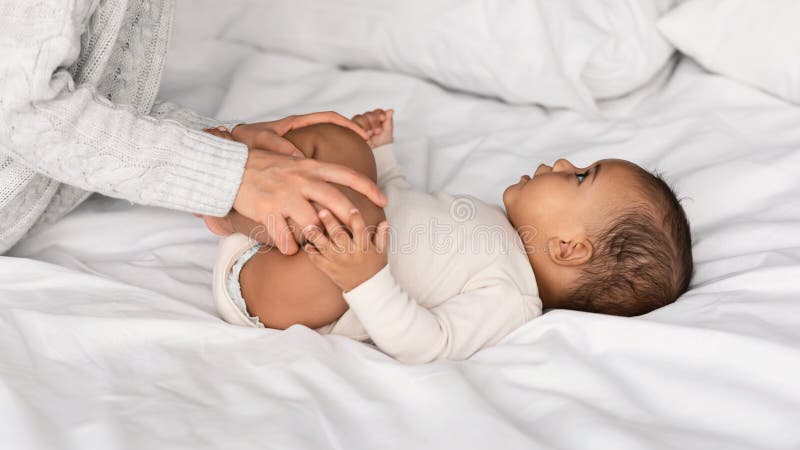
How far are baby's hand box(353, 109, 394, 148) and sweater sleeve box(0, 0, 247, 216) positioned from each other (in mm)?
366

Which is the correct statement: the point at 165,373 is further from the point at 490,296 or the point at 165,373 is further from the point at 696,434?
the point at 696,434

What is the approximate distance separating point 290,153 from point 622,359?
550 mm

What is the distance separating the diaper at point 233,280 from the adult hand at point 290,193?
0.08m

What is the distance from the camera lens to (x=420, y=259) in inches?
46.1

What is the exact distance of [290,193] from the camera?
1.02 metres

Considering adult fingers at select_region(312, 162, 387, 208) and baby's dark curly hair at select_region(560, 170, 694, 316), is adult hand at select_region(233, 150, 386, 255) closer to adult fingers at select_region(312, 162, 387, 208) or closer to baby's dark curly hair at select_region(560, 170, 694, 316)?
adult fingers at select_region(312, 162, 387, 208)

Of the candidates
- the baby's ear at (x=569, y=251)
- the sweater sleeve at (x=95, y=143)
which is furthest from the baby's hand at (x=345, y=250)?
the baby's ear at (x=569, y=251)

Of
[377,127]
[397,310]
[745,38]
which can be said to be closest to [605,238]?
[397,310]

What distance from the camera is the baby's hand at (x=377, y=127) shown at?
4.58 ft

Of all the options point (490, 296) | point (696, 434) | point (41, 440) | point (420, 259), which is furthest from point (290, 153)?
point (696, 434)

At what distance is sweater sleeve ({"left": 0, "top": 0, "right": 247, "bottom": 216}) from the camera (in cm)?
101

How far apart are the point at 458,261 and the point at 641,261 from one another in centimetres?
27

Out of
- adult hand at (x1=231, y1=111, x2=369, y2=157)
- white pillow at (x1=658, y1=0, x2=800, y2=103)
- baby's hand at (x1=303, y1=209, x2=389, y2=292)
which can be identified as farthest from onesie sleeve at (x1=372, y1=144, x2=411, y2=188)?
white pillow at (x1=658, y1=0, x2=800, y2=103)

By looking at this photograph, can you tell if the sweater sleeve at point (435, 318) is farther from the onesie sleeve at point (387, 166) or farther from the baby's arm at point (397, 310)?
the onesie sleeve at point (387, 166)
